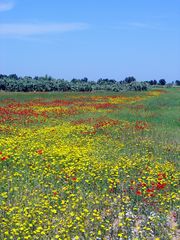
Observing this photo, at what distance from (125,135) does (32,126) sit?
558cm

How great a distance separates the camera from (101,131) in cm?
2091

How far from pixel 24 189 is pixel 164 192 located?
368 centimetres

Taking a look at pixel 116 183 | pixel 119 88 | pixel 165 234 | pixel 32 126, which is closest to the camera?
pixel 165 234

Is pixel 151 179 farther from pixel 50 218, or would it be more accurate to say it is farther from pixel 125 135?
pixel 125 135

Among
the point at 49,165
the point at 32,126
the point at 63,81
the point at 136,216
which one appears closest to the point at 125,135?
the point at 32,126

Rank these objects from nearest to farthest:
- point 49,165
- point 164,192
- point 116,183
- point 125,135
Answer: point 164,192
point 116,183
point 49,165
point 125,135

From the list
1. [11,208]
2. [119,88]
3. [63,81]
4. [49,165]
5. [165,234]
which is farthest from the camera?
[119,88]

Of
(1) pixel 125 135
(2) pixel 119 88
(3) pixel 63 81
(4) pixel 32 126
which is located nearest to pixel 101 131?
(1) pixel 125 135

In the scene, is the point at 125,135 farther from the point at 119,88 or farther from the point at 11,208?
the point at 119,88

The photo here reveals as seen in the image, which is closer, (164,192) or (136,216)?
(136,216)

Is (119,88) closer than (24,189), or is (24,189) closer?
(24,189)

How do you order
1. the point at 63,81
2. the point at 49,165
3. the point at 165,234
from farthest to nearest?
the point at 63,81
the point at 49,165
the point at 165,234

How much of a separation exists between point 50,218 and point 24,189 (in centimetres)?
223

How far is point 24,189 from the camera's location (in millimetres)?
10562
